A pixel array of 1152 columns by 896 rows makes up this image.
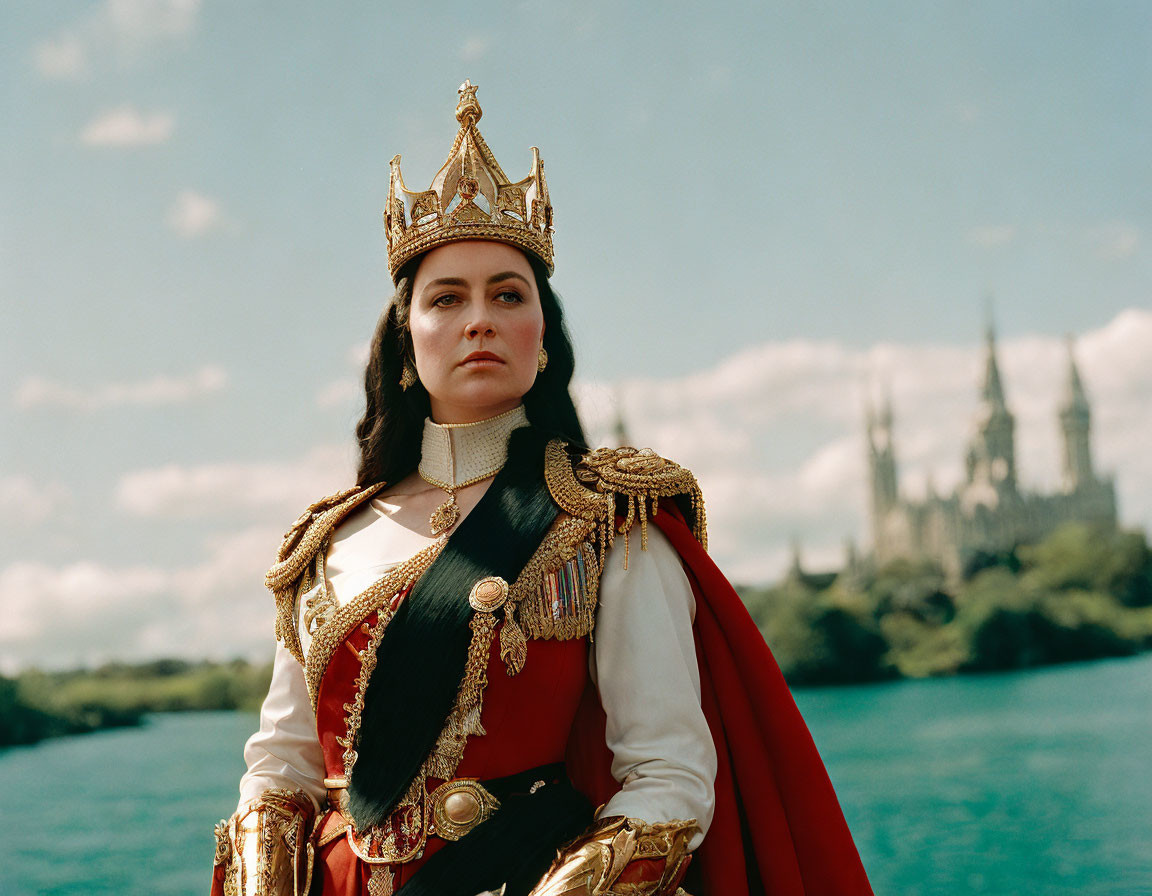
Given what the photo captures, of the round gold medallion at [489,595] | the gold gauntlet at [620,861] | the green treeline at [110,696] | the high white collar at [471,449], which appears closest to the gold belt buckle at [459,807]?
the gold gauntlet at [620,861]

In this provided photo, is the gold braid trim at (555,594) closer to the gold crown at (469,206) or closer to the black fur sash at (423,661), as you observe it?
the black fur sash at (423,661)

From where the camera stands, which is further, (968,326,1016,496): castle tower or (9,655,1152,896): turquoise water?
(968,326,1016,496): castle tower

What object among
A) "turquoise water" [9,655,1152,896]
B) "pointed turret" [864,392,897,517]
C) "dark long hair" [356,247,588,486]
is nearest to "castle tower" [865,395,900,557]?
"pointed turret" [864,392,897,517]

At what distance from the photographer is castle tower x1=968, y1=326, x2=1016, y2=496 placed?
6544 cm

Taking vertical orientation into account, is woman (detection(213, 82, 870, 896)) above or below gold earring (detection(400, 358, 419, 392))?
below

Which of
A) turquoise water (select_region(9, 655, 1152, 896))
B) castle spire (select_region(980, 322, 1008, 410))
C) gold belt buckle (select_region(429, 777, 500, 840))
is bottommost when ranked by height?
turquoise water (select_region(9, 655, 1152, 896))

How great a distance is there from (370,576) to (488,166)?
0.89 metres

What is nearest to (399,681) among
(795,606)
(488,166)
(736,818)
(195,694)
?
(736,818)

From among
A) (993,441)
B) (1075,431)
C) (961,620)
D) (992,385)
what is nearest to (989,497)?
(993,441)

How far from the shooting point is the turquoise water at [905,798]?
13156mm

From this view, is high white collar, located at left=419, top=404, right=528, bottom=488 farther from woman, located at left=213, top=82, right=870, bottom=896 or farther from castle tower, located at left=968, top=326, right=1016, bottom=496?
castle tower, located at left=968, top=326, right=1016, bottom=496

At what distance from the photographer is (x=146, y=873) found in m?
12.8

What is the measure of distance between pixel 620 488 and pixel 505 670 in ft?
1.36

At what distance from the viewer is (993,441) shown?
6750 centimetres
